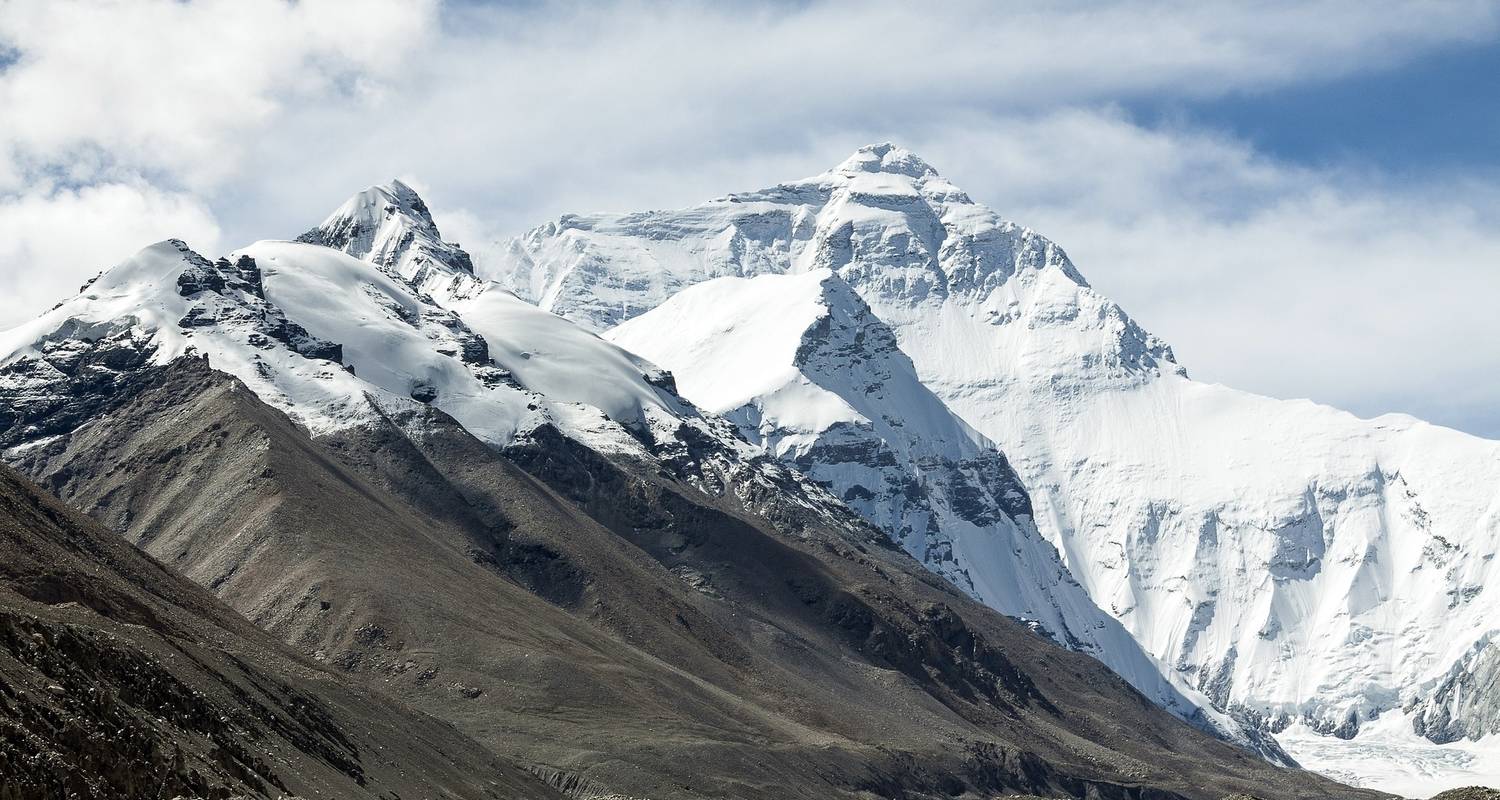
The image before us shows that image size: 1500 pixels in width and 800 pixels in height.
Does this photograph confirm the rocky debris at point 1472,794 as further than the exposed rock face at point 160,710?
Yes

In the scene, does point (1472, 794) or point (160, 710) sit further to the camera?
point (1472, 794)

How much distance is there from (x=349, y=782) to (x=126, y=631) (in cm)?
1748

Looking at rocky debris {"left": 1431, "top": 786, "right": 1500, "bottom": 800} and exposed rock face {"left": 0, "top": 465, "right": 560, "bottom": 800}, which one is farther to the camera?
rocky debris {"left": 1431, "top": 786, "right": 1500, "bottom": 800}

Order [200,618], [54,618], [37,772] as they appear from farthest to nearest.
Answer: [200,618], [54,618], [37,772]

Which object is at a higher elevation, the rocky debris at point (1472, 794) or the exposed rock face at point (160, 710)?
the rocky debris at point (1472, 794)

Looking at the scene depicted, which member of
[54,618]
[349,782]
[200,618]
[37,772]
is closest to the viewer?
[37,772]

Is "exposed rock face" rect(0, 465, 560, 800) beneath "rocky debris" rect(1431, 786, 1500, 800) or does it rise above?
beneath

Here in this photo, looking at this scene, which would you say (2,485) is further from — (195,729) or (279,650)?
(195,729)

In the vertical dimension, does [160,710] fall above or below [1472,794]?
below

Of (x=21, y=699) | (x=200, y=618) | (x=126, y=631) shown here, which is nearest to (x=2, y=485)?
(x=200, y=618)

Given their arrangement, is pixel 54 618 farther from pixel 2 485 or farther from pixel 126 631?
pixel 2 485

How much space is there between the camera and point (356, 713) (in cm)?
16700

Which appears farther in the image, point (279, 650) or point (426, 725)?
point (279, 650)

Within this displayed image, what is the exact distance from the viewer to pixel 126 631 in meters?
138
